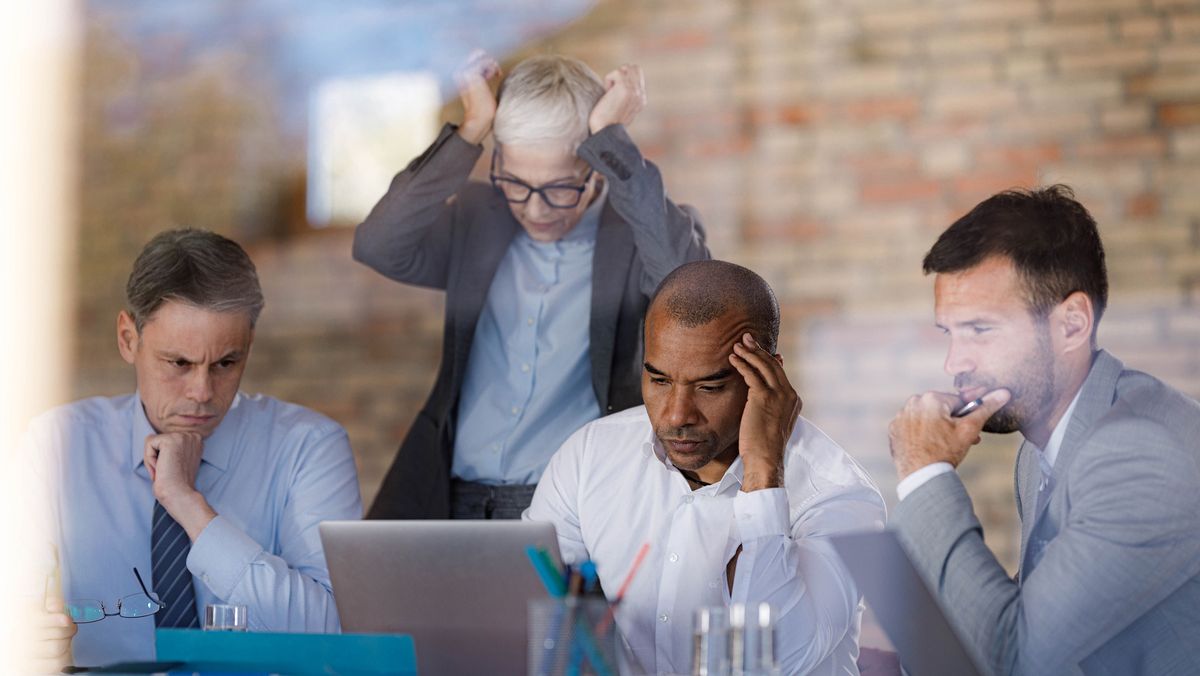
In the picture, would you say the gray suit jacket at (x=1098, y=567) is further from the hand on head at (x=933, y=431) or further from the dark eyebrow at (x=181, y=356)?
the dark eyebrow at (x=181, y=356)

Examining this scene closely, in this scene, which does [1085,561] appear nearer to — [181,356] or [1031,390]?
[1031,390]

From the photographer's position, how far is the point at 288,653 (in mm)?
1500

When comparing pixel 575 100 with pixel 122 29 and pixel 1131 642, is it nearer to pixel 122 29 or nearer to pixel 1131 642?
pixel 1131 642

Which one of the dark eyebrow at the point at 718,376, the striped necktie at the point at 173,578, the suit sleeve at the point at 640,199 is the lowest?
the striped necktie at the point at 173,578

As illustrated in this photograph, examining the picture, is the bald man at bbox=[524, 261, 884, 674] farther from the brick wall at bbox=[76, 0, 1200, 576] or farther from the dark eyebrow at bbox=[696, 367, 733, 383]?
the brick wall at bbox=[76, 0, 1200, 576]

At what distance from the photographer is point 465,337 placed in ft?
9.11

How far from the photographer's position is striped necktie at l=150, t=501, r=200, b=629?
226cm

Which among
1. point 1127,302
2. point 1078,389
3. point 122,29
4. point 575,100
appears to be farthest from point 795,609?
point 122,29

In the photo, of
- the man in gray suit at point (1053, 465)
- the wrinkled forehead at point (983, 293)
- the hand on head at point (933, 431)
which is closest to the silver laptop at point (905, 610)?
the man in gray suit at point (1053, 465)

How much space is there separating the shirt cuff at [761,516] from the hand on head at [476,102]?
111cm

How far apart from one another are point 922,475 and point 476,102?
1301mm

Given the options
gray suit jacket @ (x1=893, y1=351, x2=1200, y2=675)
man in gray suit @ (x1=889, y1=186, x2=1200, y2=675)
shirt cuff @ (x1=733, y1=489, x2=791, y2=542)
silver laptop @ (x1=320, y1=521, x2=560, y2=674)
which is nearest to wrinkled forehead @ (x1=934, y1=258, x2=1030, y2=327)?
man in gray suit @ (x1=889, y1=186, x2=1200, y2=675)

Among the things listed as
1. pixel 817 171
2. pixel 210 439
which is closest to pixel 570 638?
pixel 210 439

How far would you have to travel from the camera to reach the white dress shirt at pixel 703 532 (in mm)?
1904
